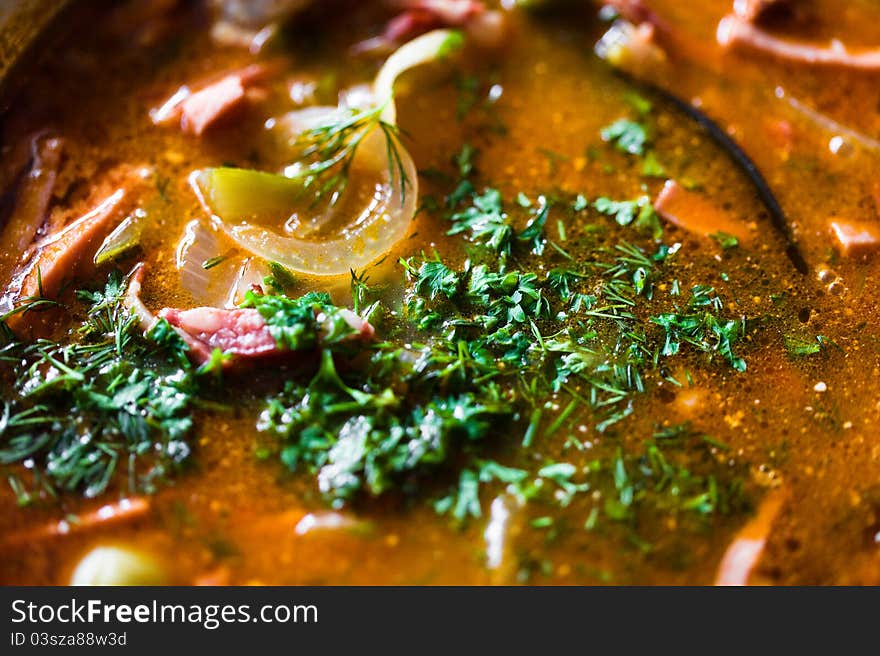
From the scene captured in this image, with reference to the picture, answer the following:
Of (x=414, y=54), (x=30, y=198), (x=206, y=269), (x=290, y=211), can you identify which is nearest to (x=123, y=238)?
(x=206, y=269)

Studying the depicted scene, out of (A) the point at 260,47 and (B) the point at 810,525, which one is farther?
(A) the point at 260,47

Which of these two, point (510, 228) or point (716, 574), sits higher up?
point (510, 228)

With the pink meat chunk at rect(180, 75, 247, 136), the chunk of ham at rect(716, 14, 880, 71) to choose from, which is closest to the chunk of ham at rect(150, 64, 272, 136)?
the pink meat chunk at rect(180, 75, 247, 136)

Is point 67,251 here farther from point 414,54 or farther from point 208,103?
point 414,54

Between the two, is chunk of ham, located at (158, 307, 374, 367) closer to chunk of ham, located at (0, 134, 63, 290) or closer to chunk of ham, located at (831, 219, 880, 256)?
chunk of ham, located at (0, 134, 63, 290)

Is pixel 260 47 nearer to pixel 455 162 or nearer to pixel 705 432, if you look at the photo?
pixel 455 162

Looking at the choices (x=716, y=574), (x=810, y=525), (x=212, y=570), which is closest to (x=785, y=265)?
(x=810, y=525)

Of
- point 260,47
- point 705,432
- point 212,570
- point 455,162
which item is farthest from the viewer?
point 260,47
